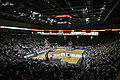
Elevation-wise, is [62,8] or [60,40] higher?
[62,8]

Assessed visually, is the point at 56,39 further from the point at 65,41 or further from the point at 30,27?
the point at 30,27

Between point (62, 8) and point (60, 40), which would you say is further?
point (60, 40)

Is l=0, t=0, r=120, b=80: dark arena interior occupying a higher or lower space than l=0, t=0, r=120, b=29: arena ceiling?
lower

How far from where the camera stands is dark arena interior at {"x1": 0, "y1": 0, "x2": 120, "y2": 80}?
781cm

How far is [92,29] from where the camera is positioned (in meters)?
32.0

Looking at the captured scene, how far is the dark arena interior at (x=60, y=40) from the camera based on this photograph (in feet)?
25.6

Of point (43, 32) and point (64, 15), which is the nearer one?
point (64, 15)

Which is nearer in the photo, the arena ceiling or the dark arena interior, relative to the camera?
the dark arena interior

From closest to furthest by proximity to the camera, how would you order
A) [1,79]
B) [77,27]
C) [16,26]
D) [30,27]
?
[1,79]
[16,26]
[30,27]
[77,27]

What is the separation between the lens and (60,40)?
128 feet

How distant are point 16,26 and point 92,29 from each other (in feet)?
84.0

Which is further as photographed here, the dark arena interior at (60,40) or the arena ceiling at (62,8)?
the arena ceiling at (62,8)

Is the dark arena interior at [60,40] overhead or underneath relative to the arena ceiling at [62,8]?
underneath

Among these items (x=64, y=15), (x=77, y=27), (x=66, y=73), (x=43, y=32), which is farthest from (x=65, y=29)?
(x=66, y=73)
